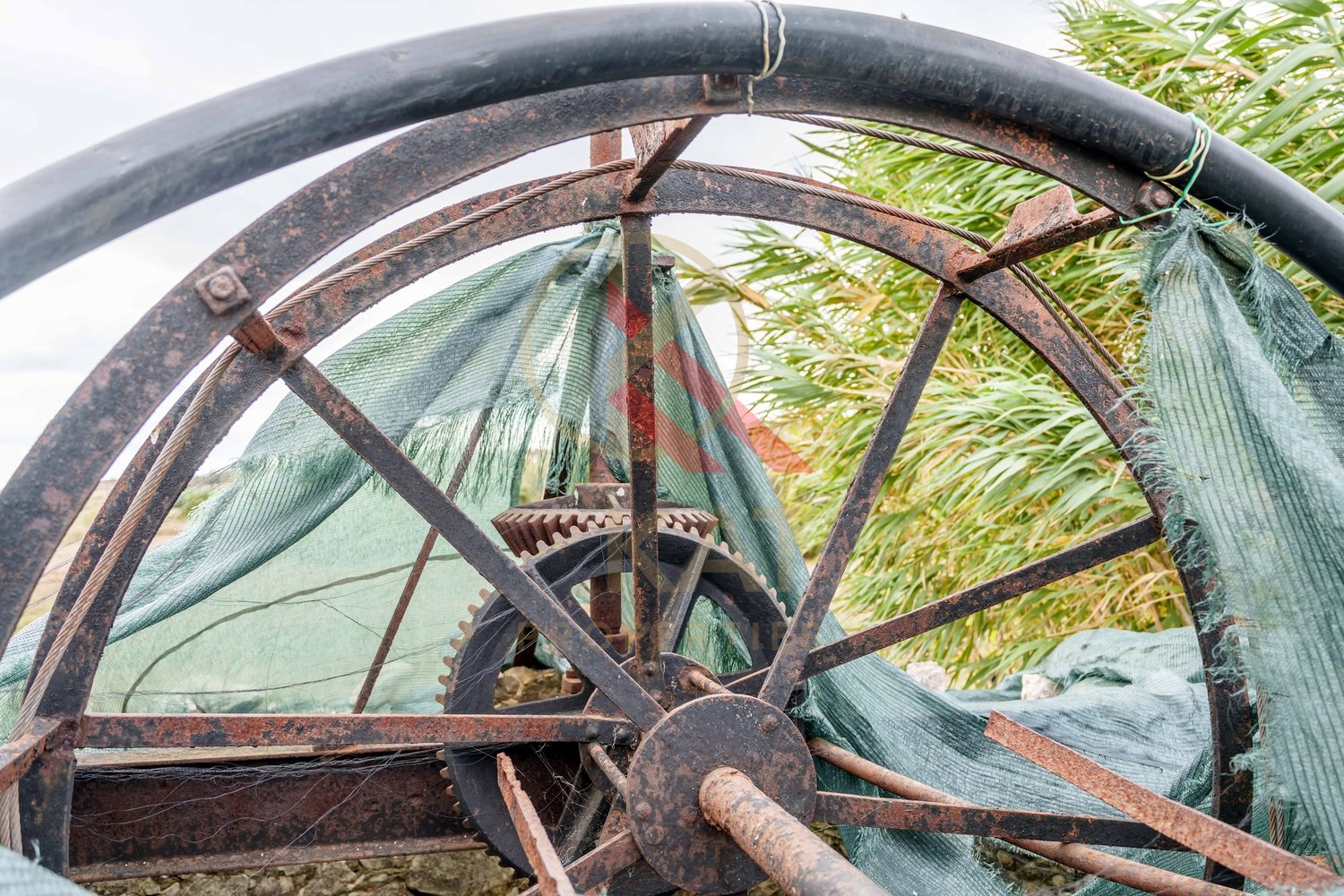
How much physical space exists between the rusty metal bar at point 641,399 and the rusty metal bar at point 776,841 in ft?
1.52

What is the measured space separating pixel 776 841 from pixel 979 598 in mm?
Answer: 999

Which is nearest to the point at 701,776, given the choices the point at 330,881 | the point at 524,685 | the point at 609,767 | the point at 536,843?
the point at 609,767

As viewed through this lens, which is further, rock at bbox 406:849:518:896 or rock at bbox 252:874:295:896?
rock at bbox 406:849:518:896

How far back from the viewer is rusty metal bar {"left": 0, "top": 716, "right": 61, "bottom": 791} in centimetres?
166

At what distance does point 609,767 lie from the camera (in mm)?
2232

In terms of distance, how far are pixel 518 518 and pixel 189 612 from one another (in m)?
0.96

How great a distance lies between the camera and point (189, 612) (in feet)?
10.0

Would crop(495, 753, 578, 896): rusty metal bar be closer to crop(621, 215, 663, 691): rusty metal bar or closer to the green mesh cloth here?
crop(621, 215, 663, 691): rusty metal bar

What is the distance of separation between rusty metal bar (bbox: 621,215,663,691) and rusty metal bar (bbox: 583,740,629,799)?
320 millimetres

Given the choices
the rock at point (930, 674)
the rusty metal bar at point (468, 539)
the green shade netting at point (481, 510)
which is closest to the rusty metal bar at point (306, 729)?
the rusty metal bar at point (468, 539)

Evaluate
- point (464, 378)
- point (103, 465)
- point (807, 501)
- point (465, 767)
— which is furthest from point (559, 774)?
point (807, 501)

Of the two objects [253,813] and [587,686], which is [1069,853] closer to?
[587,686]

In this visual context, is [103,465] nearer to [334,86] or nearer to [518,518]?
[334,86]

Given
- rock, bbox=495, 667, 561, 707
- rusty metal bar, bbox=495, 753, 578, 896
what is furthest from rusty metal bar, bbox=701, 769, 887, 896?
rock, bbox=495, 667, 561, 707
